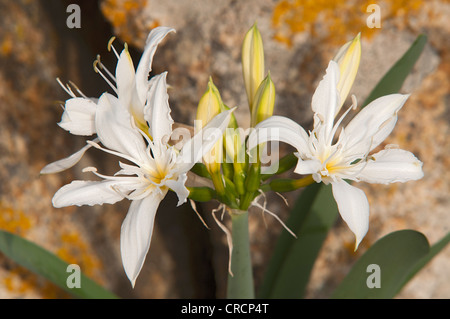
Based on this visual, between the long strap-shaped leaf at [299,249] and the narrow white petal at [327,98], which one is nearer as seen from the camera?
the narrow white petal at [327,98]

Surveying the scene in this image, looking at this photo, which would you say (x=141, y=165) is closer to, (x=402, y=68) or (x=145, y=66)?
(x=145, y=66)

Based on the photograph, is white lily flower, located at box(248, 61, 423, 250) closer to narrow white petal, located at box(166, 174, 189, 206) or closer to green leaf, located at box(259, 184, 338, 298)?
narrow white petal, located at box(166, 174, 189, 206)

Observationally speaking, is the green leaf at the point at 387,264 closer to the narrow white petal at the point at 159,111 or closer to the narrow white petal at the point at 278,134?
the narrow white petal at the point at 278,134

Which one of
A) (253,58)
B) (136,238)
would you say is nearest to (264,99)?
(253,58)

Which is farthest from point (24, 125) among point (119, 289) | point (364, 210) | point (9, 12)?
point (364, 210)

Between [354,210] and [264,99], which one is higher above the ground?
[264,99]

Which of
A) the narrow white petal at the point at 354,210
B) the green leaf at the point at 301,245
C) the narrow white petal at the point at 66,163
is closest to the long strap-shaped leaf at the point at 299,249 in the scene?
the green leaf at the point at 301,245
